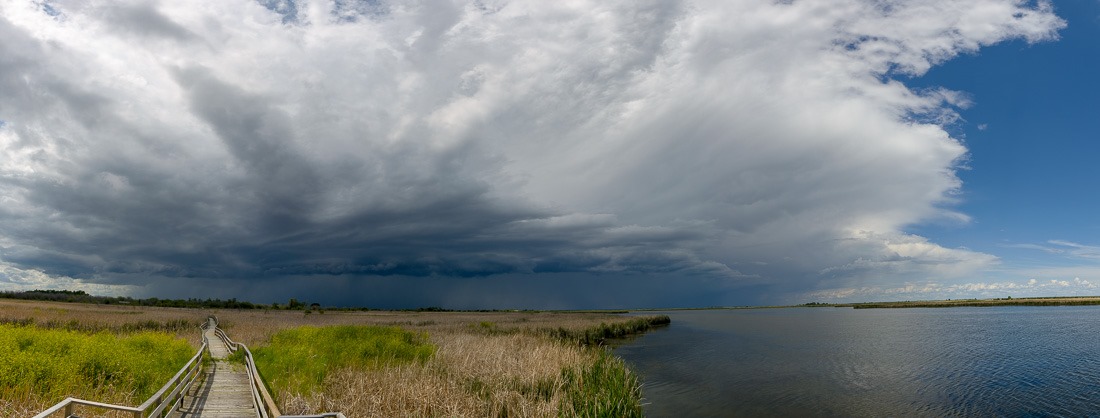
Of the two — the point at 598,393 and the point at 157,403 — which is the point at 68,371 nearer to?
the point at 157,403

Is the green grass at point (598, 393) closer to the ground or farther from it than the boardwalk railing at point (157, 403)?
closer to the ground

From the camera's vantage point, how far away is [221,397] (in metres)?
19.2

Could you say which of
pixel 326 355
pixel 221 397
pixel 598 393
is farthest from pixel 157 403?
pixel 598 393

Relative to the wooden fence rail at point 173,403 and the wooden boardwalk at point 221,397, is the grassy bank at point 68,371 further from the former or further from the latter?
the wooden boardwalk at point 221,397

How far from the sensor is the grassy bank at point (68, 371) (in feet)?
44.5

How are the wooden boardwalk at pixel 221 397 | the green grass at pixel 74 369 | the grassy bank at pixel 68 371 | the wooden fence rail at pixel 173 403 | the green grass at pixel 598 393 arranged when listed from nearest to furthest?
the wooden fence rail at pixel 173 403 → the grassy bank at pixel 68 371 → the green grass at pixel 74 369 → the green grass at pixel 598 393 → the wooden boardwalk at pixel 221 397

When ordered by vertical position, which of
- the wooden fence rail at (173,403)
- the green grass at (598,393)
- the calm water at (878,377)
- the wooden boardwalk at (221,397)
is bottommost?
the calm water at (878,377)

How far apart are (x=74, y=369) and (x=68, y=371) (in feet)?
1.75

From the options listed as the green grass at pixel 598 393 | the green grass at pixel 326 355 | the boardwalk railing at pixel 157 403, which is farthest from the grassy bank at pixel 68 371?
the green grass at pixel 598 393

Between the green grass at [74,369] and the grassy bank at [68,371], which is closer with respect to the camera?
the grassy bank at [68,371]

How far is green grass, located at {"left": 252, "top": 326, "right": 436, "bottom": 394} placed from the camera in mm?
19484

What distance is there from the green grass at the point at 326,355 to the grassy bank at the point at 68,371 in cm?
413

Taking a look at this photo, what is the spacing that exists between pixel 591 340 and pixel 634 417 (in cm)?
3210

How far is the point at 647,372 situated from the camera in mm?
32719
